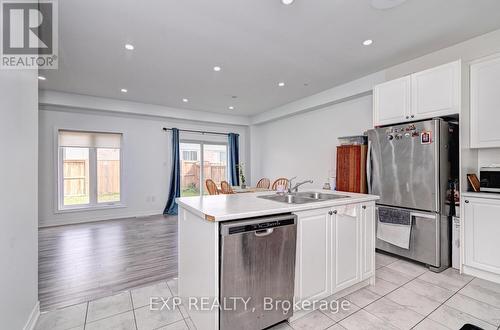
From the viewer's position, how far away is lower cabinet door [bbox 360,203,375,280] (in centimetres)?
222

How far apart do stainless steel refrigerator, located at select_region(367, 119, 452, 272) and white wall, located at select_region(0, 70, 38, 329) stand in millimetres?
3783

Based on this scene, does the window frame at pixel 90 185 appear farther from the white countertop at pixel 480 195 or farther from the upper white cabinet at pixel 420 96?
the white countertop at pixel 480 195

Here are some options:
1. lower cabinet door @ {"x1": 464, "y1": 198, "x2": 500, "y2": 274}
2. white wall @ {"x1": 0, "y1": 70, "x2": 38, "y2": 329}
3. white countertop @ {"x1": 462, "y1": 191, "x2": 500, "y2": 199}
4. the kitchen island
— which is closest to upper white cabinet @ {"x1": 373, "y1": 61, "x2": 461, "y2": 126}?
white countertop @ {"x1": 462, "y1": 191, "x2": 500, "y2": 199}

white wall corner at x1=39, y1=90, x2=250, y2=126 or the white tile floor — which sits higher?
white wall corner at x1=39, y1=90, x2=250, y2=126

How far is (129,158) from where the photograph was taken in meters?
5.51

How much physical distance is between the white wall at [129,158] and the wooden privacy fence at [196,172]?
1.54ft

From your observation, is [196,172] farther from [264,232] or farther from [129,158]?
[264,232]

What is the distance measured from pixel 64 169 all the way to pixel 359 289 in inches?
236

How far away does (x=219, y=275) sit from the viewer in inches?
56.2

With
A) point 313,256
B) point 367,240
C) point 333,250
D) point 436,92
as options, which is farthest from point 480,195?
point 313,256

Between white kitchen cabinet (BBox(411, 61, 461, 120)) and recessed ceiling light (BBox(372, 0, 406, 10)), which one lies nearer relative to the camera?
recessed ceiling light (BBox(372, 0, 406, 10))

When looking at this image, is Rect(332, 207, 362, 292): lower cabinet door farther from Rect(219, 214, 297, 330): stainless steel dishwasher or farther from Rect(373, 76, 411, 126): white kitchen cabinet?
Rect(373, 76, 411, 126): white kitchen cabinet

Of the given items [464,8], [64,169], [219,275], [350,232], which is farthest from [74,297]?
[464,8]

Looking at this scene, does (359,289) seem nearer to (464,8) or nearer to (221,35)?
(464,8)
